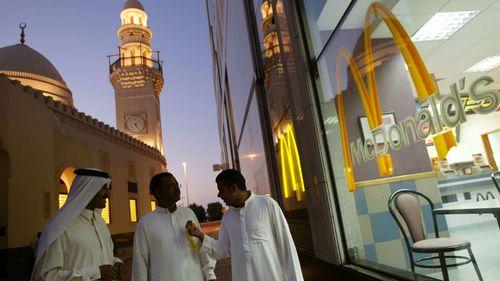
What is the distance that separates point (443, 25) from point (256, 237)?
232cm

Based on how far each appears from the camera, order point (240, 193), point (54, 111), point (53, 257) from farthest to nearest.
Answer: point (54, 111) → point (240, 193) → point (53, 257)

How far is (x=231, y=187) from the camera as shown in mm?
2250

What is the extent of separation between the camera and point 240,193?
2271 mm

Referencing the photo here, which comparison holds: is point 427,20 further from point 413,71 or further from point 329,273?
point 329,273

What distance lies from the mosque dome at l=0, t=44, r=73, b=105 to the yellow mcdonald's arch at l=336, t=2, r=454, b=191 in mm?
21106

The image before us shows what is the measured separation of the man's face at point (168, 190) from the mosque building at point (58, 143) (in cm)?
917

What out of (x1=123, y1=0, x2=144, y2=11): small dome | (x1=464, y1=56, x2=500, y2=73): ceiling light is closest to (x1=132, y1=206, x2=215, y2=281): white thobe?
(x1=464, y1=56, x2=500, y2=73): ceiling light

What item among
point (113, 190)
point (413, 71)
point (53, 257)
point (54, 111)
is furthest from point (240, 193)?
point (113, 190)

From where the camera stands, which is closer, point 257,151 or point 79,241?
point 79,241

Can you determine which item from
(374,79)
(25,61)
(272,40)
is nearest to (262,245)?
(374,79)

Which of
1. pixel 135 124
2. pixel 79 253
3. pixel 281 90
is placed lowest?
pixel 79 253

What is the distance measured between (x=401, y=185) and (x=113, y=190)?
55.1ft

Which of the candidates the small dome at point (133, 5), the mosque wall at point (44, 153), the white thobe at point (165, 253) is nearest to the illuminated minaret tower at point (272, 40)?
the white thobe at point (165, 253)

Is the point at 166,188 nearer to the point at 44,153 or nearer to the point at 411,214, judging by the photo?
the point at 411,214
